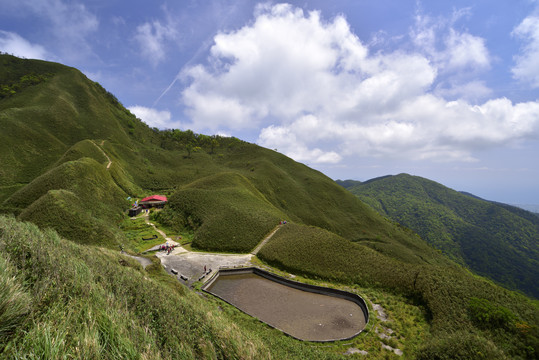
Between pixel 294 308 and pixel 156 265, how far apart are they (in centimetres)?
1511

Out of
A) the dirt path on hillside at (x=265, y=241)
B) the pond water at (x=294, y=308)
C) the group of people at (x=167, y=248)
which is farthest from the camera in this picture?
the dirt path on hillside at (x=265, y=241)

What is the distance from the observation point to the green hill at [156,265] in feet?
17.6

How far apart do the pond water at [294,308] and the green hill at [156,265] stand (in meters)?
2.17

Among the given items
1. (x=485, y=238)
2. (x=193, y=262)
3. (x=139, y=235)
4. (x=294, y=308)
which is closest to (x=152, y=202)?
(x=139, y=235)

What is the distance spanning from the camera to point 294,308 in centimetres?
1923

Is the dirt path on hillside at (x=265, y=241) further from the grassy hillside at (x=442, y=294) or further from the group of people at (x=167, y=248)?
the group of people at (x=167, y=248)

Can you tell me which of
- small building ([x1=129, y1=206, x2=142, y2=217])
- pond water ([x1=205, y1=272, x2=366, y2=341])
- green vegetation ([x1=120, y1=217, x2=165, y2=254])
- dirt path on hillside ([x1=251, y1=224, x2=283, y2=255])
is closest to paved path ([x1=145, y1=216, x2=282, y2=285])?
dirt path on hillside ([x1=251, y1=224, x2=283, y2=255])

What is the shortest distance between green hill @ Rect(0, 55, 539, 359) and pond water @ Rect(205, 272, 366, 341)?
217 centimetres

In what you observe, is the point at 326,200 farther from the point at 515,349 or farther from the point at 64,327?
the point at 64,327

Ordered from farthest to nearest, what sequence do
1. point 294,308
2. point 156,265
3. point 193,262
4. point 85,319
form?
A: 1. point 193,262
2. point 156,265
3. point 294,308
4. point 85,319

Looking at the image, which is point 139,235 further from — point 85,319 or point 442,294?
point 442,294

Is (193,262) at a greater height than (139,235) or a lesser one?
lesser

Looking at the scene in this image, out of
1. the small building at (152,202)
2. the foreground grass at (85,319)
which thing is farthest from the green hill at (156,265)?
the small building at (152,202)

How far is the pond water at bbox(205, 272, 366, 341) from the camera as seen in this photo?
54.1ft
